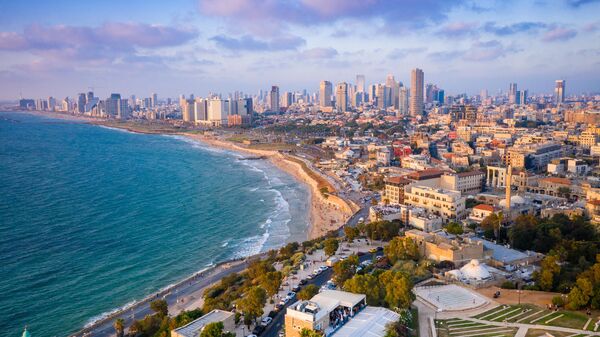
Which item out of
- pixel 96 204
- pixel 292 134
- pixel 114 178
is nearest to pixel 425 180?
pixel 96 204

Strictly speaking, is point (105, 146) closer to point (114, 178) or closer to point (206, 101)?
point (114, 178)

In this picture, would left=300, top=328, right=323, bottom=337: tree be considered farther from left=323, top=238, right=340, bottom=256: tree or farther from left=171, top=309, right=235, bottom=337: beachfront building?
A: left=323, top=238, right=340, bottom=256: tree

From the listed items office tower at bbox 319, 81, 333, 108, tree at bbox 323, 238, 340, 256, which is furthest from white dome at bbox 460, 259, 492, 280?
office tower at bbox 319, 81, 333, 108

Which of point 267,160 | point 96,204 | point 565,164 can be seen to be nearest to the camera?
point 96,204

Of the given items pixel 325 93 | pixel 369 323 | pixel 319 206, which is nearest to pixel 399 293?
pixel 369 323

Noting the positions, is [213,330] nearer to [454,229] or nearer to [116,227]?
[454,229]
